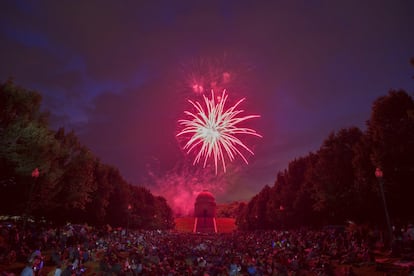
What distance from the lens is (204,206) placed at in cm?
14725

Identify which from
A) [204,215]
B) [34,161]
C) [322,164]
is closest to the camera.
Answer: [34,161]

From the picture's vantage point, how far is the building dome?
146 metres

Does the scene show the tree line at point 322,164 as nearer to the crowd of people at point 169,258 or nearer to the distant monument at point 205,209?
the crowd of people at point 169,258

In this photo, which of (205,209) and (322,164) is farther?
(205,209)

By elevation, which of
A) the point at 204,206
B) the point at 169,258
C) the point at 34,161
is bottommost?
the point at 169,258

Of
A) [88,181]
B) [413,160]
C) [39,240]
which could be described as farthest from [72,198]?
[413,160]

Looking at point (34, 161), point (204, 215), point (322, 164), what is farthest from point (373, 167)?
point (204, 215)

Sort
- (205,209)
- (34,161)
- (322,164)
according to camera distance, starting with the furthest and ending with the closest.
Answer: (205,209)
(322,164)
(34,161)

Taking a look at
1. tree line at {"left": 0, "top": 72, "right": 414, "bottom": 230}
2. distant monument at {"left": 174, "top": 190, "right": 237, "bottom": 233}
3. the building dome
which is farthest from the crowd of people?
the building dome

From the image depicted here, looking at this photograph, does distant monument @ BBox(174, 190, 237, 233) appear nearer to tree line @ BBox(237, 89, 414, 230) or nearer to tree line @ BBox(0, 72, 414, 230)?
tree line @ BBox(237, 89, 414, 230)

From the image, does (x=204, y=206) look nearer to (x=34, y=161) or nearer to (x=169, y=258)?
(x=34, y=161)

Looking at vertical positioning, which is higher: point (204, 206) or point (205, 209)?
point (204, 206)

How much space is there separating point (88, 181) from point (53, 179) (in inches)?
352

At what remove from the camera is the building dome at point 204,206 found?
14600cm
